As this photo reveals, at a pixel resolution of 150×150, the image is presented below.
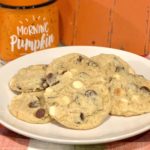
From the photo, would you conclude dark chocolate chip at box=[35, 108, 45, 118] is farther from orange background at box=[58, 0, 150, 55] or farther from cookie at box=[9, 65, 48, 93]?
orange background at box=[58, 0, 150, 55]

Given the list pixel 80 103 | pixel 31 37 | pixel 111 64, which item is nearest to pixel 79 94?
pixel 80 103

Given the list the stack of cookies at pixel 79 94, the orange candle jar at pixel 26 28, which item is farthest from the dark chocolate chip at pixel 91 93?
the orange candle jar at pixel 26 28

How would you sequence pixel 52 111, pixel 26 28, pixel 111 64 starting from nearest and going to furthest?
pixel 52 111 < pixel 111 64 < pixel 26 28

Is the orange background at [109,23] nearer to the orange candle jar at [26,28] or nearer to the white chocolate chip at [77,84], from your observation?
the orange candle jar at [26,28]

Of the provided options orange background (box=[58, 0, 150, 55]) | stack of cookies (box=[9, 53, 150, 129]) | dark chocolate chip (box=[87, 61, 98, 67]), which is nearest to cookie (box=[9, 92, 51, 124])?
stack of cookies (box=[9, 53, 150, 129])

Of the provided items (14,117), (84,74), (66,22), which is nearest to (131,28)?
(66,22)

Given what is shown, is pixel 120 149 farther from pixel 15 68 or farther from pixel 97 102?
pixel 15 68

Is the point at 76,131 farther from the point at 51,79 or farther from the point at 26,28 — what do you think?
the point at 26,28
